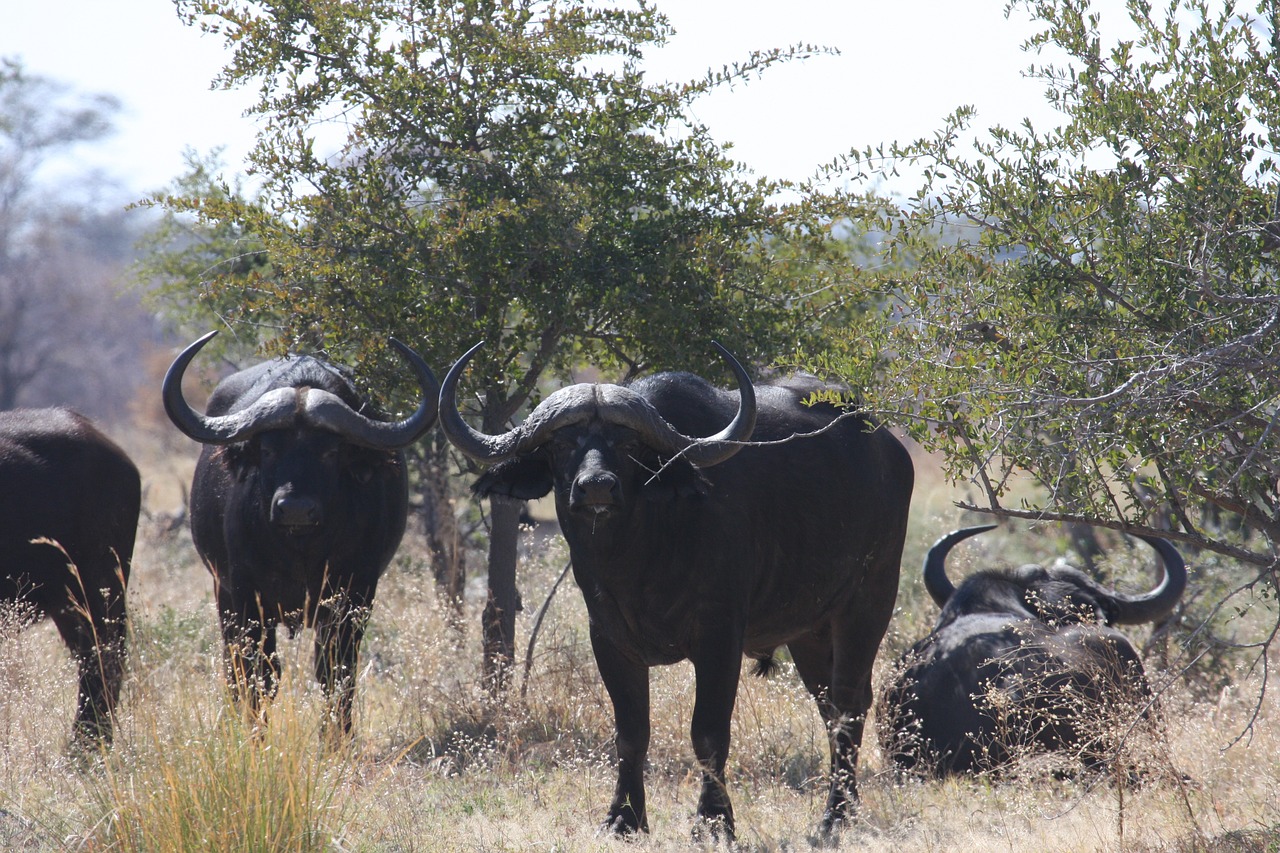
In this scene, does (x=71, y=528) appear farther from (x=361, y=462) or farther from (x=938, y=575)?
(x=938, y=575)

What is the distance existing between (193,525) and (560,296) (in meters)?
2.54

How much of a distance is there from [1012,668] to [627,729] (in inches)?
85.0

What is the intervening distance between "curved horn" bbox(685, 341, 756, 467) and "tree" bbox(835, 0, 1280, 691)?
64 cm

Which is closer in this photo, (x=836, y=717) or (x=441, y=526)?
(x=836, y=717)

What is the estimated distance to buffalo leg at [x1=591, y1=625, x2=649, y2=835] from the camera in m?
5.54

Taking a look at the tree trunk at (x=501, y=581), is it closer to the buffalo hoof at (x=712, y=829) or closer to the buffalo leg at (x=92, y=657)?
the buffalo leg at (x=92, y=657)

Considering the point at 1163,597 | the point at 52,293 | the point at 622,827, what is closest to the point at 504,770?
the point at 622,827

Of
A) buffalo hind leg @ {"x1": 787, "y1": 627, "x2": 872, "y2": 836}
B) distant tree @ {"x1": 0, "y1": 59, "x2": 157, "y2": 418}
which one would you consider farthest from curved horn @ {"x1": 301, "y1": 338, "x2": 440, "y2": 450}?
distant tree @ {"x1": 0, "y1": 59, "x2": 157, "y2": 418}

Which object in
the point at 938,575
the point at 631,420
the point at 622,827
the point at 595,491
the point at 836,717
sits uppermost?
the point at 631,420

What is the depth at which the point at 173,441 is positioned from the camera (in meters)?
24.5

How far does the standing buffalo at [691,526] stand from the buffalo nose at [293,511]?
111 centimetres

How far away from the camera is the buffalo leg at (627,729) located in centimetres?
554

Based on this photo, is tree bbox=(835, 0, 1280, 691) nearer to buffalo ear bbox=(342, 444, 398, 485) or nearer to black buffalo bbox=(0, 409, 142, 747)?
buffalo ear bbox=(342, 444, 398, 485)

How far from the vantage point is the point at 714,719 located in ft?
17.8
